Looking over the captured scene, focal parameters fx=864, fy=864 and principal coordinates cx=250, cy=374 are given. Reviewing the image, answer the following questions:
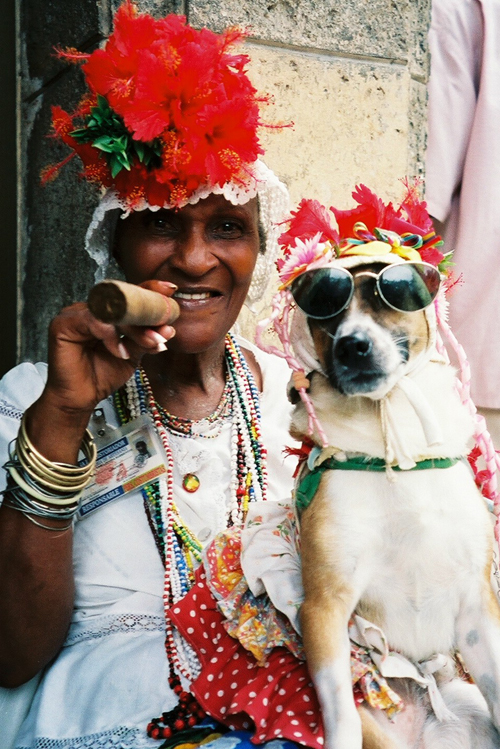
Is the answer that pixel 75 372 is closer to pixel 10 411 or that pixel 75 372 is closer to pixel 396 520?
pixel 10 411

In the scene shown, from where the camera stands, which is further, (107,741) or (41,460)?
(107,741)

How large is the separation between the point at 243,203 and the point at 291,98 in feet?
3.04

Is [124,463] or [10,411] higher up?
[10,411]

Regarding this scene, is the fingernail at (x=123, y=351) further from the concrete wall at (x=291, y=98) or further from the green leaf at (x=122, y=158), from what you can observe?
the concrete wall at (x=291, y=98)

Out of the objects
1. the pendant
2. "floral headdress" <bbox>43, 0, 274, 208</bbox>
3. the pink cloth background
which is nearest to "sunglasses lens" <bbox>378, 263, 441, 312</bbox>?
"floral headdress" <bbox>43, 0, 274, 208</bbox>

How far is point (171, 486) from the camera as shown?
7.25ft

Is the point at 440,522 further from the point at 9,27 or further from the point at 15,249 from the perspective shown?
the point at 9,27

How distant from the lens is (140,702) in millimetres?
1916

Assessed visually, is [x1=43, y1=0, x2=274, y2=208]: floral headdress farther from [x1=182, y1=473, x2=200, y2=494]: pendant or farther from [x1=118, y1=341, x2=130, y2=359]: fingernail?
[x1=182, y1=473, x2=200, y2=494]: pendant

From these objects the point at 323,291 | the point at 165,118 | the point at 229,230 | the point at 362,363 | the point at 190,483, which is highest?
the point at 165,118

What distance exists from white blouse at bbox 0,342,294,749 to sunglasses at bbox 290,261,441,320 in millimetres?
761

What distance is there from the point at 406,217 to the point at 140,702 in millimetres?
1203

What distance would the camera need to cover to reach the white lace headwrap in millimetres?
2182

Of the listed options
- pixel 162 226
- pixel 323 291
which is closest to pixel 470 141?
pixel 162 226
